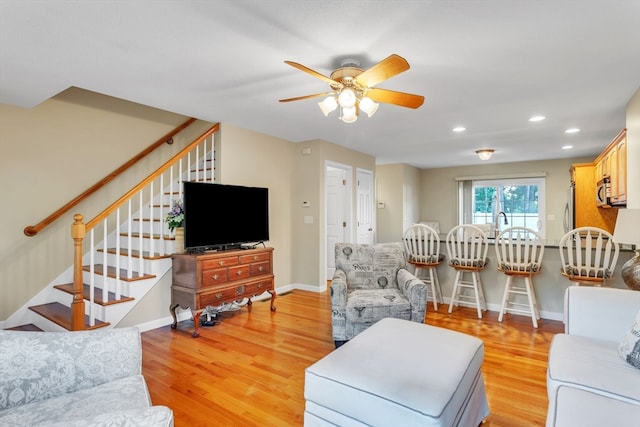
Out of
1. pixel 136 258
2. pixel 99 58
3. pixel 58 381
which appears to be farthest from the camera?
pixel 136 258

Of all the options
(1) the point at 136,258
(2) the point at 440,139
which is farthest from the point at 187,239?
(2) the point at 440,139

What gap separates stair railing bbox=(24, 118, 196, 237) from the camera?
3361 millimetres

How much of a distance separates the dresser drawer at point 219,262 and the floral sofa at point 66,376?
70.0 inches

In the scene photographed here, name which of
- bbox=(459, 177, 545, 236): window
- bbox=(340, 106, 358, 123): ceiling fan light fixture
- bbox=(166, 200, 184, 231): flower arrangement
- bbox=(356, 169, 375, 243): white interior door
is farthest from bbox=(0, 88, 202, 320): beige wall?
bbox=(459, 177, 545, 236): window

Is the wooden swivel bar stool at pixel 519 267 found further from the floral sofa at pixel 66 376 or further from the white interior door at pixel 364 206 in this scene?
the floral sofa at pixel 66 376

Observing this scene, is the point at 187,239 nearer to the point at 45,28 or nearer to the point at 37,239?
the point at 37,239

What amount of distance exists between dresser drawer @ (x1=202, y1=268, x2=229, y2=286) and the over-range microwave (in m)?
4.62

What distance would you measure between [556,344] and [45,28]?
340cm

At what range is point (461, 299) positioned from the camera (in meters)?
4.18

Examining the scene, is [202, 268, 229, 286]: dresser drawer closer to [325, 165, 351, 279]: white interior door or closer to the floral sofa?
the floral sofa

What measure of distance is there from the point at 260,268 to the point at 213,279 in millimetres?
651

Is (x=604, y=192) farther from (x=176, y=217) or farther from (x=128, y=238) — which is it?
(x=128, y=238)

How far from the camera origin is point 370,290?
10.3ft

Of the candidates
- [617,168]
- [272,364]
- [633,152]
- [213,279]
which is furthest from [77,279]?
[617,168]
